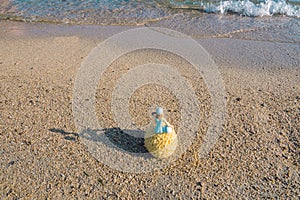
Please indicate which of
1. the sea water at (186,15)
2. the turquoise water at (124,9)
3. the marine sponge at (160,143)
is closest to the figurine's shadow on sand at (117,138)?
the marine sponge at (160,143)

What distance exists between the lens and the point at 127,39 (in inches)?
251

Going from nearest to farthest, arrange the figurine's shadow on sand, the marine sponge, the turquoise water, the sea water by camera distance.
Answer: the marine sponge
the figurine's shadow on sand
the sea water
the turquoise water

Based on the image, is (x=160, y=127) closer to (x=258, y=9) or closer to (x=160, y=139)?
(x=160, y=139)

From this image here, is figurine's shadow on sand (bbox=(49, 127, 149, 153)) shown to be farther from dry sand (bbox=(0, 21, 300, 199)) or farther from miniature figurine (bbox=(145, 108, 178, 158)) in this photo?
miniature figurine (bbox=(145, 108, 178, 158))

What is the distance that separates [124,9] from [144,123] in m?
6.09

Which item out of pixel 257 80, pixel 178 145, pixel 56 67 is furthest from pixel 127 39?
pixel 178 145

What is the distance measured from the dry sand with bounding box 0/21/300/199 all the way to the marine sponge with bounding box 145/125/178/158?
172 millimetres

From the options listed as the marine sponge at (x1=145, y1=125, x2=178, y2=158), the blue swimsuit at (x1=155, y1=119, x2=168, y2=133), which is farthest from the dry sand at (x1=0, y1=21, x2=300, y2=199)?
the blue swimsuit at (x1=155, y1=119, x2=168, y2=133)

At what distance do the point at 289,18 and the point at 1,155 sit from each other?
27.1ft

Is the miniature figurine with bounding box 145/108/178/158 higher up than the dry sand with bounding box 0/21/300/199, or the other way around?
the miniature figurine with bounding box 145/108/178/158

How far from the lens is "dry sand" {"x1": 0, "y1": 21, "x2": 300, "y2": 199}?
2.92 m

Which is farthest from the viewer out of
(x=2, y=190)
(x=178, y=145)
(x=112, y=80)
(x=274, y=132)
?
(x=112, y=80)

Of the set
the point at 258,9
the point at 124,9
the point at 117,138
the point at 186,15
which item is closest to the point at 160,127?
Result: the point at 117,138

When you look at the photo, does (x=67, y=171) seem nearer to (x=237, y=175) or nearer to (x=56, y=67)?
(x=237, y=175)
